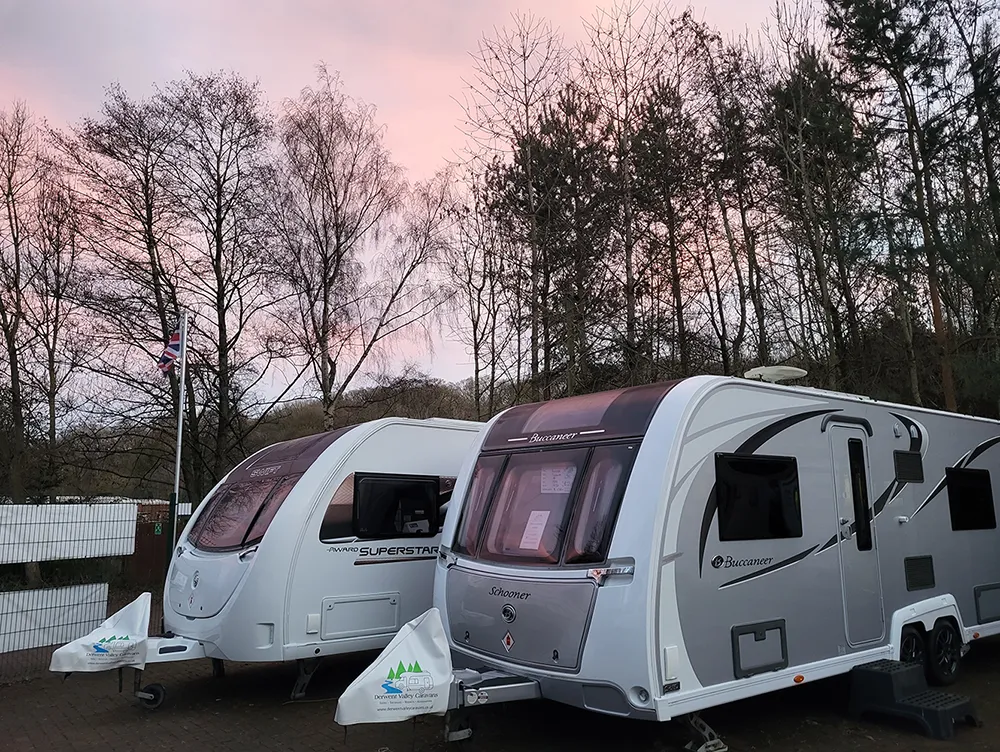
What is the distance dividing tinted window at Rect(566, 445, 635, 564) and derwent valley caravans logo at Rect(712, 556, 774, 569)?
77 cm

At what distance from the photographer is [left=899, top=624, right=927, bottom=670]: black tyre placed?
6.37 m

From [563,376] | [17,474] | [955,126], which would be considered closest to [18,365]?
[17,474]

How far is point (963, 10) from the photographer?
470 inches

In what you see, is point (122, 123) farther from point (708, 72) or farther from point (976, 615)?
point (976, 615)

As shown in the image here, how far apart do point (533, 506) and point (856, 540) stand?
2.66m

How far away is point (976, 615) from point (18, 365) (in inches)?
682

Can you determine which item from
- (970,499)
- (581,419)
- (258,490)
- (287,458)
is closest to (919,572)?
(970,499)

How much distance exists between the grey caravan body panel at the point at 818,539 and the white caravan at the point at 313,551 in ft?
10.9

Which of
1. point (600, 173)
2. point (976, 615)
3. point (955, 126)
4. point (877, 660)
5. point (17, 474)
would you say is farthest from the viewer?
point (600, 173)

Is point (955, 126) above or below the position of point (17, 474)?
above

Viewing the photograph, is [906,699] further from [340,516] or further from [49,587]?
[49,587]

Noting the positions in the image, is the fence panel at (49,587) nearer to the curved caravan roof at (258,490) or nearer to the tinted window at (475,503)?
the curved caravan roof at (258,490)

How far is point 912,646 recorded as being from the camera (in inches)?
256

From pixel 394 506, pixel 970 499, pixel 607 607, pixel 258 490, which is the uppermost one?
pixel 258 490
